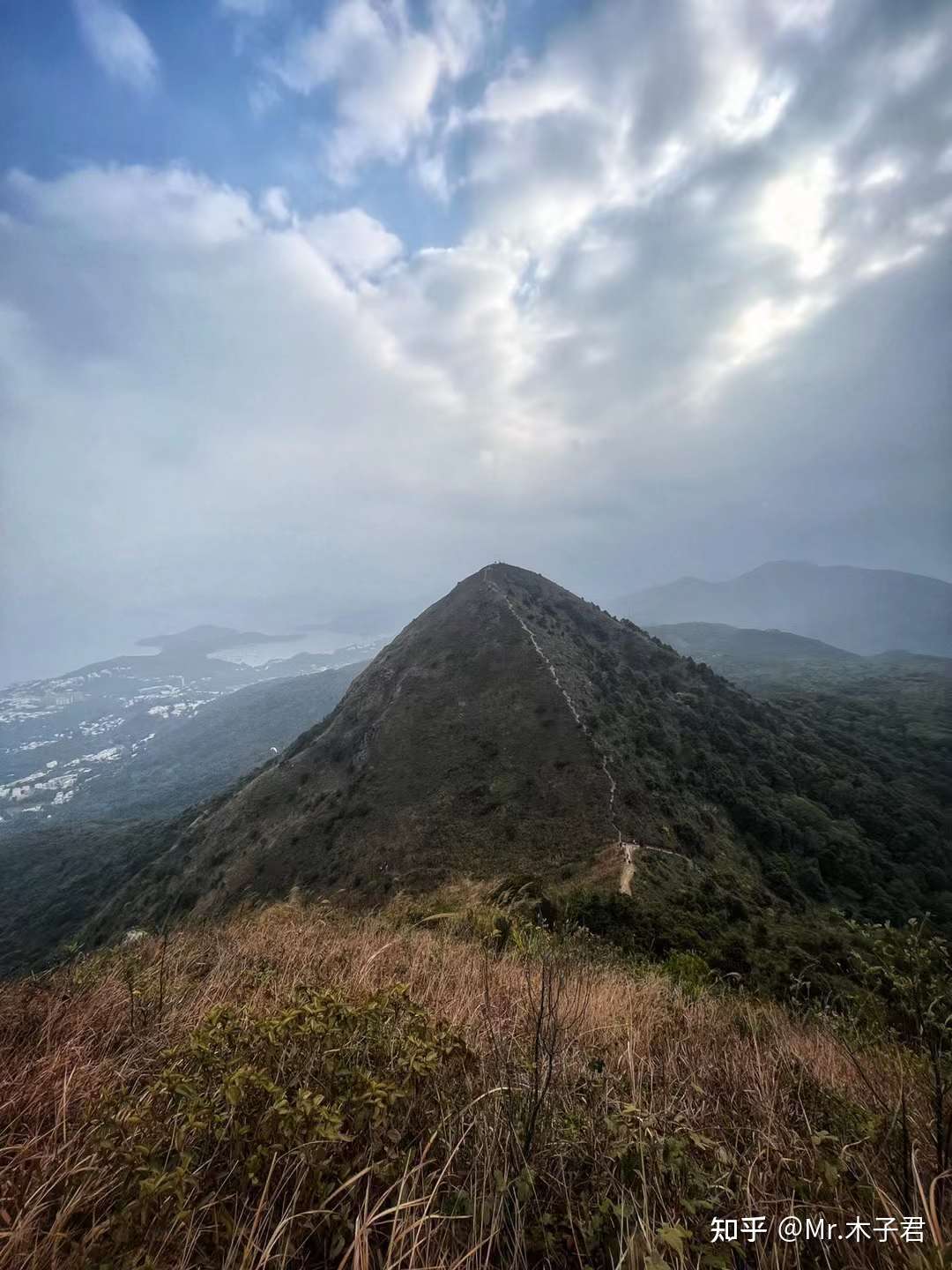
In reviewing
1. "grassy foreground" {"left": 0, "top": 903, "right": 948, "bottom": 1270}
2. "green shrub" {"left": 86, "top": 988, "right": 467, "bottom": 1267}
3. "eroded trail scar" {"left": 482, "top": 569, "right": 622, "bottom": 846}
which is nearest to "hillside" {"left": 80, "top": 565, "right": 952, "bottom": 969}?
"eroded trail scar" {"left": 482, "top": 569, "right": 622, "bottom": 846}

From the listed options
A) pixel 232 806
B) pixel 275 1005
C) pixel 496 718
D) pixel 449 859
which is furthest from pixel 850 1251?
pixel 232 806

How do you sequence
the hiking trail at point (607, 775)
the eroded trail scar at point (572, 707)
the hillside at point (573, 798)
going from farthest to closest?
the eroded trail scar at point (572, 707) → the hillside at point (573, 798) → the hiking trail at point (607, 775)

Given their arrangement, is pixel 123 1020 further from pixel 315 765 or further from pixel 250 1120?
pixel 315 765

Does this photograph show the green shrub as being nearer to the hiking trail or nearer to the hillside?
the hillside

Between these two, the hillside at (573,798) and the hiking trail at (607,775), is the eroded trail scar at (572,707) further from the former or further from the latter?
the hillside at (573,798)

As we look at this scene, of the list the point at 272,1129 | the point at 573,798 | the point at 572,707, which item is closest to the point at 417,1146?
the point at 272,1129

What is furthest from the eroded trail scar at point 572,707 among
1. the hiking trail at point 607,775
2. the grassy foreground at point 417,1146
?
the grassy foreground at point 417,1146
